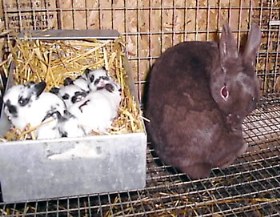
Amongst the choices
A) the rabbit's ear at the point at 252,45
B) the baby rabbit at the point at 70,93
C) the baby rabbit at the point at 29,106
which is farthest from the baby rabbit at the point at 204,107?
the baby rabbit at the point at 29,106

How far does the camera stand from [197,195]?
6.23ft

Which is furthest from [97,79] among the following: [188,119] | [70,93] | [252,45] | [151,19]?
[151,19]

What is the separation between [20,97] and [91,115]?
251 mm

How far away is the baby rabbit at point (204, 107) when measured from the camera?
172 cm

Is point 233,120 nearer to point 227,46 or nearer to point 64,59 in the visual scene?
point 227,46

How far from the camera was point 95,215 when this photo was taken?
185cm

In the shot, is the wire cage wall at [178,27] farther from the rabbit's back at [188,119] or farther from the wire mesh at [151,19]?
the rabbit's back at [188,119]

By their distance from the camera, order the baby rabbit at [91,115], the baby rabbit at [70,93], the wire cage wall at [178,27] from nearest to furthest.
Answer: the baby rabbit at [91,115], the baby rabbit at [70,93], the wire cage wall at [178,27]

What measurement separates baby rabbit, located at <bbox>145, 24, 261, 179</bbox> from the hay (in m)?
0.19

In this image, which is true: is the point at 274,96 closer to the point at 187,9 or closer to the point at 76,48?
the point at 187,9

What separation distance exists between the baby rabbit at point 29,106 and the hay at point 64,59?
28cm

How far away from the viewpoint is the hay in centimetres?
185

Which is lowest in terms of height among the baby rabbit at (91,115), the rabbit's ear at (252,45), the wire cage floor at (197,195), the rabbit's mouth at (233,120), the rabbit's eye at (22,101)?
the wire cage floor at (197,195)

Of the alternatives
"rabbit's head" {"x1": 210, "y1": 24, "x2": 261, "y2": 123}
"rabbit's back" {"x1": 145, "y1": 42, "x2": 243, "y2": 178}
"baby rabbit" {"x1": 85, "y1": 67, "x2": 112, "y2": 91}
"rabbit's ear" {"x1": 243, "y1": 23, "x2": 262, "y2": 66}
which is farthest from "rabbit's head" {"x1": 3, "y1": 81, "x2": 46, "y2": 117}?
"rabbit's ear" {"x1": 243, "y1": 23, "x2": 262, "y2": 66}
